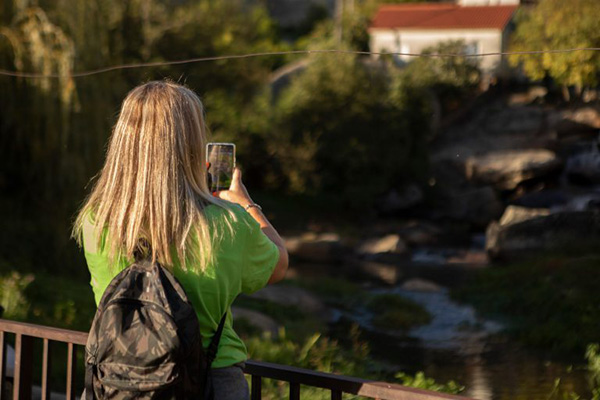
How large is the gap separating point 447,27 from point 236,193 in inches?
846

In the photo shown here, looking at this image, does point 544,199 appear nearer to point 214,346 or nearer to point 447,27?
point 447,27

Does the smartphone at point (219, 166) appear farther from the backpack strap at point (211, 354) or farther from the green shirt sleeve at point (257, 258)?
the backpack strap at point (211, 354)

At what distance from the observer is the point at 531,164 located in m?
22.4

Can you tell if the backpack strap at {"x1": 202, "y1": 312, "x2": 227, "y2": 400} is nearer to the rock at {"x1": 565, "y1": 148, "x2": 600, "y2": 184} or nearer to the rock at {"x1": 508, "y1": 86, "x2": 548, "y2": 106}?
the rock at {"x1": 508, "y1": 86, "x2": 548, "y2": 106}

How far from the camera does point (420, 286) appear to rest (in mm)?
15492

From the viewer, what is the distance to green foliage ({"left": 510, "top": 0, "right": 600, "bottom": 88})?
12906 mm

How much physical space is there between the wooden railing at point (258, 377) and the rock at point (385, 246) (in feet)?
55.4

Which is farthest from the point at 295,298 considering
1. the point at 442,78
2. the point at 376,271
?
the point at 442,78

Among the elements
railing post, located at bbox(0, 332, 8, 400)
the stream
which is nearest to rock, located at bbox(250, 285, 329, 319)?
the stream

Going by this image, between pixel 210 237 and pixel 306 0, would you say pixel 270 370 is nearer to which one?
pixel 210 237

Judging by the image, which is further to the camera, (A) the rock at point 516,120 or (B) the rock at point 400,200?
(B) the rock at point 400,200

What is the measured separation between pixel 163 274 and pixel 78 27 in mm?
9990

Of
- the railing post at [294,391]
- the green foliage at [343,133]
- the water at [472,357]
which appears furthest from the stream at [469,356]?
the green foliage at [343,133]

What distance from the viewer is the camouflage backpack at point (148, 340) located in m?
1.88
